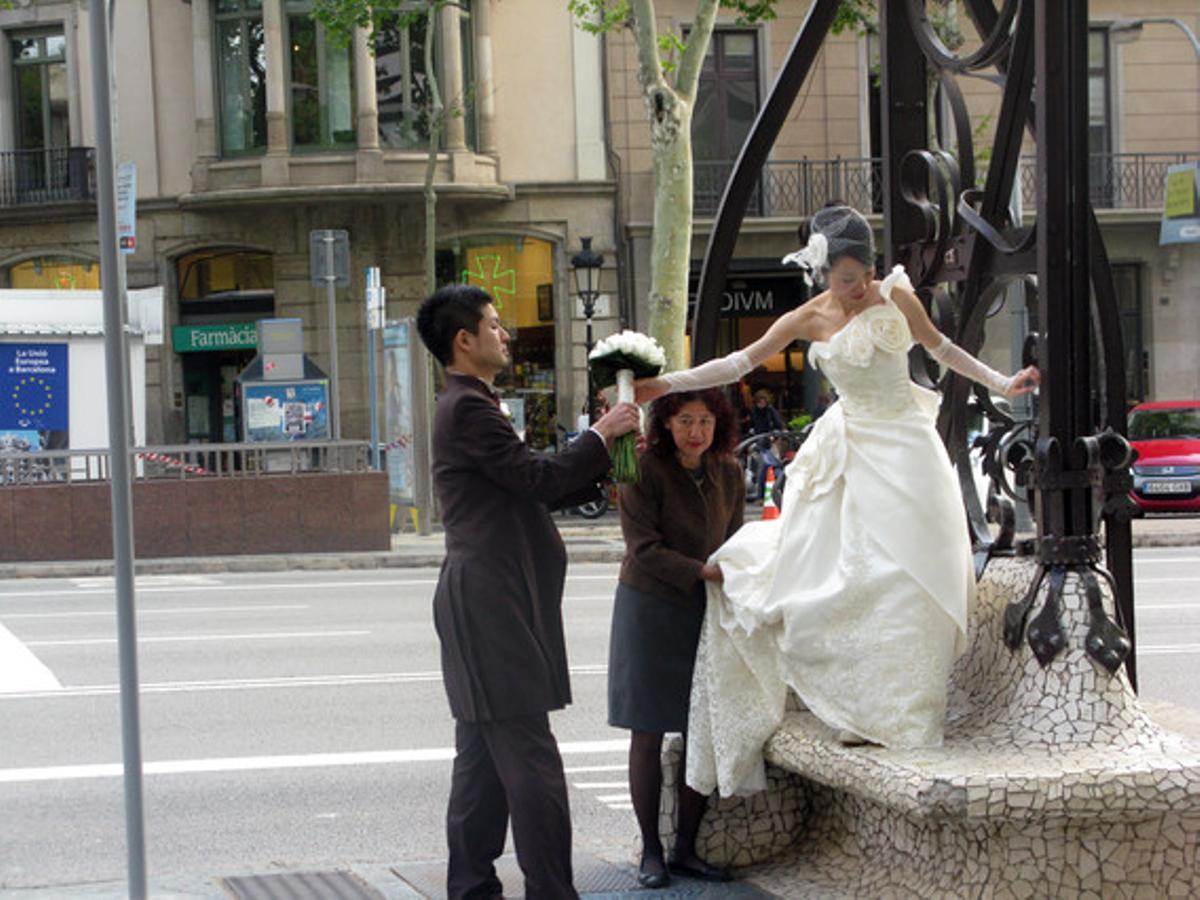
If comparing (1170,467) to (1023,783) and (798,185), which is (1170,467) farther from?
(1023,783)

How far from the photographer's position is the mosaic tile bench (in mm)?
4344

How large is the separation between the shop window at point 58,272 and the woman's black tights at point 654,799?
89.7 ft

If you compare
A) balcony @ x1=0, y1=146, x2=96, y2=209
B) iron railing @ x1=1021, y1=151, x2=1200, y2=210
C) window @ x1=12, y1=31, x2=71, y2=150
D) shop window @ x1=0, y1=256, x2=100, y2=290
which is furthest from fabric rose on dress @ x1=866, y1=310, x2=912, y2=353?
window @ x1=12, y1=31, x2=71, y2=150

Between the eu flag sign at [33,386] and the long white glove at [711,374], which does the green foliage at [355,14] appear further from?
the long white glove at [711,374]

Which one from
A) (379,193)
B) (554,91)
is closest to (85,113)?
(379,193)

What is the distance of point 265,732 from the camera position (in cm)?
941

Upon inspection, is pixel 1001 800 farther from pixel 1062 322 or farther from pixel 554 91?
pixel 554 91

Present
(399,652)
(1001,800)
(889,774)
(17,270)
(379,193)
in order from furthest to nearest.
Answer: (17,270), (379,193), (399,652), (889,774), (1001,800)

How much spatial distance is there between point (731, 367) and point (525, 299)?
25954 millimetres

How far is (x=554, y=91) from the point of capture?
31.0 metres

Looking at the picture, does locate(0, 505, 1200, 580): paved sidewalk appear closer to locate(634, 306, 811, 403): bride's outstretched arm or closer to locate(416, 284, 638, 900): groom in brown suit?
locate(634, 306, 811, 403): bride's outstretched arm

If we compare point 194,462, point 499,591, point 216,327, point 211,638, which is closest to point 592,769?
point 499,591

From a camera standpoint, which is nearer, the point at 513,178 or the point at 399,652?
the point at 399,652

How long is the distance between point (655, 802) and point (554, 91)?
26187mm
